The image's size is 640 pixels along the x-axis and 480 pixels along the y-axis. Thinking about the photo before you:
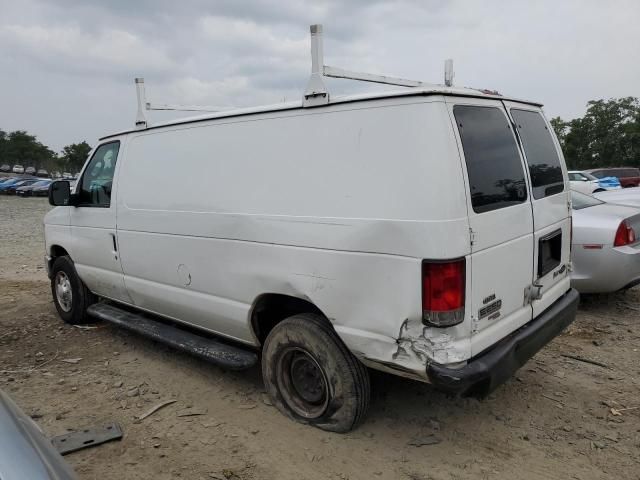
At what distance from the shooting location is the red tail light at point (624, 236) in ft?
17.3

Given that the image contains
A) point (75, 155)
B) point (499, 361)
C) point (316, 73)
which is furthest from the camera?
point (75, 155)

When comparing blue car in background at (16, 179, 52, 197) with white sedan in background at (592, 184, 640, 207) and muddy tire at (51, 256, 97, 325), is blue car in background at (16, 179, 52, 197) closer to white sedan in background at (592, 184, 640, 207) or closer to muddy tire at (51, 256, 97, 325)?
muddy tire at (51, 256, 97, 325)

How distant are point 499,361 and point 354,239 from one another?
1.06 m

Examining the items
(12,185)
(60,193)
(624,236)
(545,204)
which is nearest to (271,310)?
(545,204)

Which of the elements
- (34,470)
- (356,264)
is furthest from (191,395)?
(34,470)

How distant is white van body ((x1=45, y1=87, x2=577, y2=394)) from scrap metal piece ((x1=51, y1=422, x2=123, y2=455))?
0.99 m

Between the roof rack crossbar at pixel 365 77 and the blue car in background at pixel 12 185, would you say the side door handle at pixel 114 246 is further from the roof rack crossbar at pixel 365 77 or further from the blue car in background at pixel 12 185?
the blue car in background at pixel 12 185

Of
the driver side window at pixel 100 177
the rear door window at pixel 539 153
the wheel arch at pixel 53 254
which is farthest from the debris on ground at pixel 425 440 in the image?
the wheel arch at pixel 53 254

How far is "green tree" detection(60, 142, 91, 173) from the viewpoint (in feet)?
261

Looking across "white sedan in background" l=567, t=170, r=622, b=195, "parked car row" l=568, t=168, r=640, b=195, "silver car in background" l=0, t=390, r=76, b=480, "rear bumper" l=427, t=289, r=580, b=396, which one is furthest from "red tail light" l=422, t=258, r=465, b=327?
"parked car row" l=568, t=168, r=640, b=195

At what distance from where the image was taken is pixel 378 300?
2.81 metres

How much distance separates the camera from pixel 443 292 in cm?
265

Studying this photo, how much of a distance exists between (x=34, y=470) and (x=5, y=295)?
6545 mm

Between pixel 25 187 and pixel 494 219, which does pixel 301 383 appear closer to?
pixel 494 219
